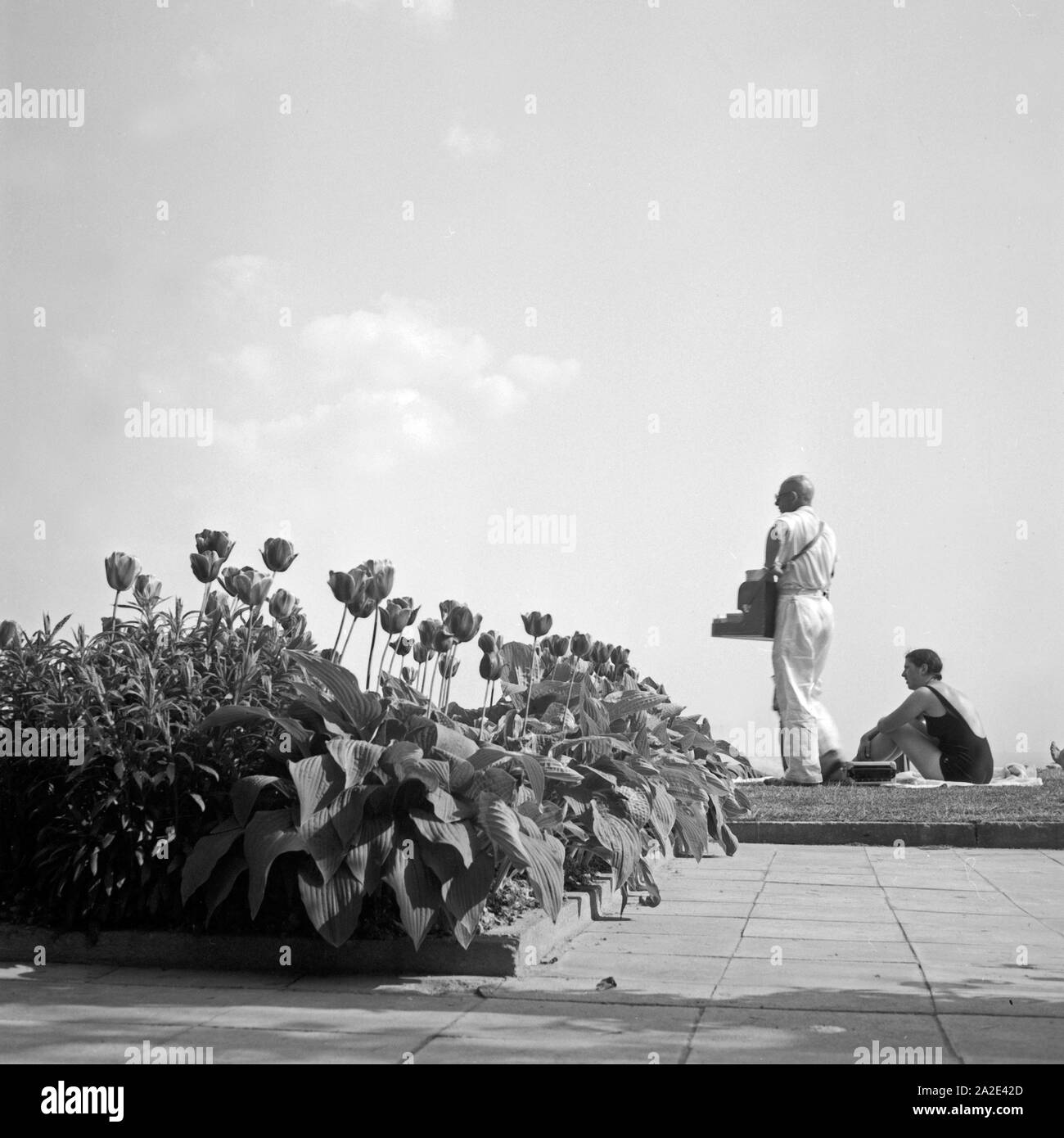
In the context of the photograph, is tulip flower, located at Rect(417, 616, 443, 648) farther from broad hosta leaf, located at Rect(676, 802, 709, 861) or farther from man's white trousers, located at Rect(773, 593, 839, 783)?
man's white trousers, located at Rect(773, 593, 839, 783)

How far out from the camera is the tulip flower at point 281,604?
5469mm

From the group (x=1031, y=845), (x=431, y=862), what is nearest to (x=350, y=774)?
(x=431, y=862)

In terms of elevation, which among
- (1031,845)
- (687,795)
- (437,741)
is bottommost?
(1031,845)

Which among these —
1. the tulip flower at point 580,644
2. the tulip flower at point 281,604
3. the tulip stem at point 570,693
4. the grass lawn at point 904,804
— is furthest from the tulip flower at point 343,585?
the grass lawn at point 904,804

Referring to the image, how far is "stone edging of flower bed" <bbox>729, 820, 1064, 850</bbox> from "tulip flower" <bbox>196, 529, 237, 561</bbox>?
5.85 metres

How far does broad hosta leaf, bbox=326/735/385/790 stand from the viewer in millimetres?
4480

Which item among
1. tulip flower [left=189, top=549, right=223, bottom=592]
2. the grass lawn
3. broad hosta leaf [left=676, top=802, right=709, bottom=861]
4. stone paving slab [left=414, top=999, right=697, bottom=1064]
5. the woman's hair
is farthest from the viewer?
the woman's hair

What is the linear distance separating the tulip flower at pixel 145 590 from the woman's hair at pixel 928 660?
31.2 ft

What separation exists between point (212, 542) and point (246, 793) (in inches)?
44.4

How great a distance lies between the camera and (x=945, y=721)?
44.3 feet

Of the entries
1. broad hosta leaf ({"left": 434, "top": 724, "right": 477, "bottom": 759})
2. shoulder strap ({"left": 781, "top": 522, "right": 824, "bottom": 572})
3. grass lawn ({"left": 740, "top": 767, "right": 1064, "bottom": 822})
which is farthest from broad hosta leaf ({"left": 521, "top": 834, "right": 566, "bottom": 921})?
shoulder strap ({"left": 781, "top": 522, "right": 824, "bottom": 572})
